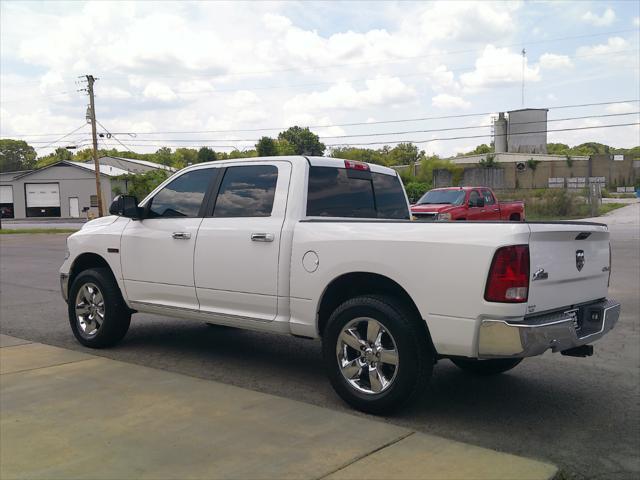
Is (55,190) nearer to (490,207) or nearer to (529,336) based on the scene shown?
(490,207)

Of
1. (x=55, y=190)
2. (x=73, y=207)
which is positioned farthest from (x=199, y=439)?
(x=55, y=190)

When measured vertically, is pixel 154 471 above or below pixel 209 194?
below

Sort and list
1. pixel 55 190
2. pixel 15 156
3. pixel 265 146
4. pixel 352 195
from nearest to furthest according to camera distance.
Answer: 1. pixel 352 195
2. pixel 55 190
3. pixel 265 146
4. pixel 15 156

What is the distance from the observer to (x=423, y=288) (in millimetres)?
4500

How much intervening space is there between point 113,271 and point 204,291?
1386 mm

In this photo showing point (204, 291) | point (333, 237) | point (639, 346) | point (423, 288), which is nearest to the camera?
point (423, 288)

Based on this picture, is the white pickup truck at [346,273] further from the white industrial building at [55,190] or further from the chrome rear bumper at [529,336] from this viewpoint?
the white industrial building at [55,190]

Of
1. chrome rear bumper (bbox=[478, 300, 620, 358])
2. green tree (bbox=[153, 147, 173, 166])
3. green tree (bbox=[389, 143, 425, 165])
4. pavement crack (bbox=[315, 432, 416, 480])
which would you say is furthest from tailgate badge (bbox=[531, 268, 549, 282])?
green tree (bbox=[153, 147, 173, 166])

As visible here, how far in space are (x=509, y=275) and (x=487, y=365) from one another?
1.88 m

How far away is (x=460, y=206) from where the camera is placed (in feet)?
66.6

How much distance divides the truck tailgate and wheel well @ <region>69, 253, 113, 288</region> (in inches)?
183

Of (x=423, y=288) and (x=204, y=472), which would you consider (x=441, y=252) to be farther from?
(x=204, y=472)

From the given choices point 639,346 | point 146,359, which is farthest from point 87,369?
point 639,346

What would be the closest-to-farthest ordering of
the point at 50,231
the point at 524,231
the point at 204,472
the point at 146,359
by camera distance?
Answer: the point at 204,472, the point at 524,231, the point at 146,359, the point at 50,231
